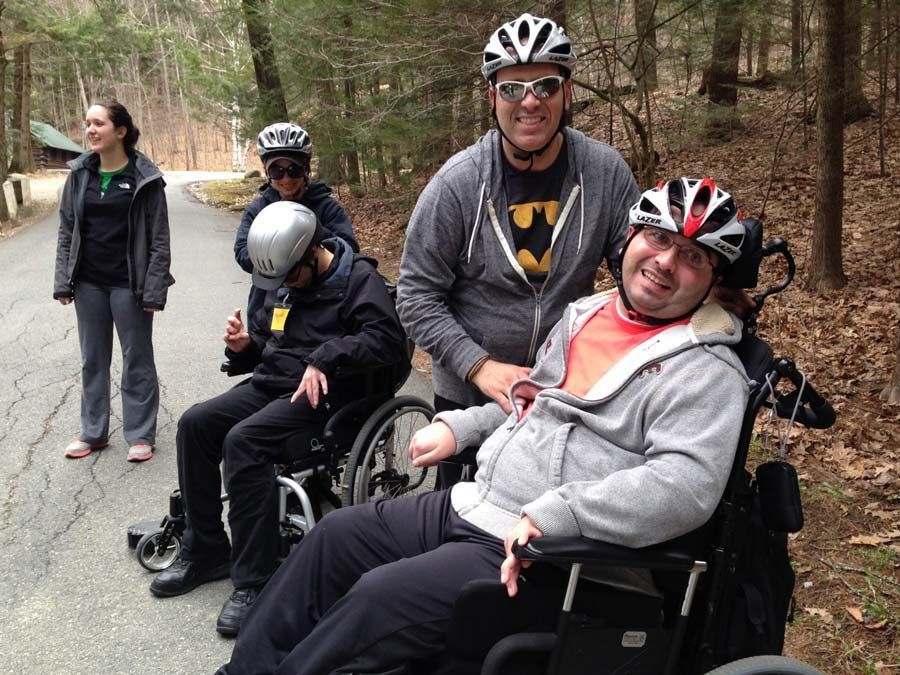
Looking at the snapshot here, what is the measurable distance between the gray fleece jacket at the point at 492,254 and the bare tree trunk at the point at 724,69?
8698 mm

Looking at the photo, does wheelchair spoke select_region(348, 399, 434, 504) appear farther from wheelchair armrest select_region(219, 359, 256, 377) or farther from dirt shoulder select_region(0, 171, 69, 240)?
dirt shoulder select_region(0, 171, 69, 240)

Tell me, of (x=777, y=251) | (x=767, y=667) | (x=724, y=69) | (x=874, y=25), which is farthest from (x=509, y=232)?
(x=724, y=69)

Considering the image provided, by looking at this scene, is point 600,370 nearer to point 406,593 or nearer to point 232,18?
point 406,593

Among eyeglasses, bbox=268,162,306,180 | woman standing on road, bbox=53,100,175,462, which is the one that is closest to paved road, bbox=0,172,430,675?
woman standing on road, bbox=53,100,175,462

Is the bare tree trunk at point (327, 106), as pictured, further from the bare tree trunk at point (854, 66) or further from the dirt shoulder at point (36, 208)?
the bare tree trunk at point (854, 66)

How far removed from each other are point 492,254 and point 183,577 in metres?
2.04

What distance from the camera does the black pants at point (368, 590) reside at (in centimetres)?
207

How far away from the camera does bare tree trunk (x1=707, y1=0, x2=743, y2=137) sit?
10.5 m

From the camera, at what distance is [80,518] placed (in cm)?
418

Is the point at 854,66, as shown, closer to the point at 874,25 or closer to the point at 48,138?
the point at 874,25

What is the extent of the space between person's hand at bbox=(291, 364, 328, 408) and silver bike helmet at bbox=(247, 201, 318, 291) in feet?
1.31

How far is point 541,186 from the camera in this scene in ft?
9.02

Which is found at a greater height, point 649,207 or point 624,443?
point 649,207

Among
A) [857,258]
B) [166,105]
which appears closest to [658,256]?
[857,258]
